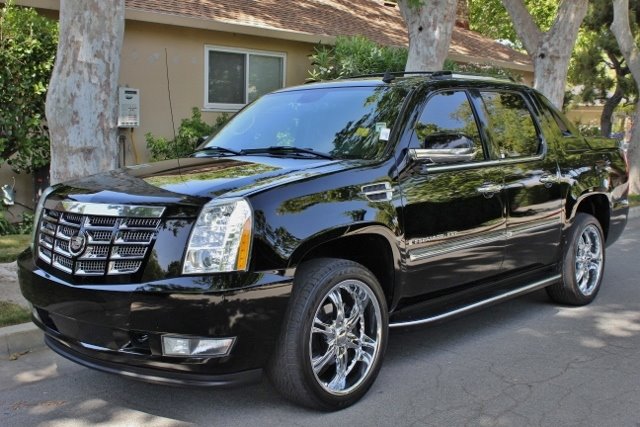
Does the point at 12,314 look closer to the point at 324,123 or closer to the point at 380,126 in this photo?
the point at 324,123

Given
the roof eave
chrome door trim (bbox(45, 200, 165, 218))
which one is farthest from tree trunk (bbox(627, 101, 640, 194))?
chrome door trim (bbox(45, 200, 165, 218))

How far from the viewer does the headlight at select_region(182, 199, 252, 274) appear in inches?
134

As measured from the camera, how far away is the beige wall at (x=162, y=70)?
11188mm

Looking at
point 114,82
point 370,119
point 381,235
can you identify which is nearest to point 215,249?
point 381,235

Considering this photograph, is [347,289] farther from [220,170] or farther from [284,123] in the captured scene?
[284,123]

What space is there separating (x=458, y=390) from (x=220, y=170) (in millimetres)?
2027

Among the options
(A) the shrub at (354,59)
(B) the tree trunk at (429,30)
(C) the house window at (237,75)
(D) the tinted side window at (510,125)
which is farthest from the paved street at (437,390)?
(C) the house window at (237,75)

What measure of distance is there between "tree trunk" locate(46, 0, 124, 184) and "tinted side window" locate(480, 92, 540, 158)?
10.4ft

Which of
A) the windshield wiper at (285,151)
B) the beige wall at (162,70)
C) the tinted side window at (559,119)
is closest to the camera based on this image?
the windshield wiper at (285,151)

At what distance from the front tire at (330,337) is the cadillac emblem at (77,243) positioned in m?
1.15

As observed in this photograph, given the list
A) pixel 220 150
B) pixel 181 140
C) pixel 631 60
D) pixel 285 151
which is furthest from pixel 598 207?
pixel 631 60

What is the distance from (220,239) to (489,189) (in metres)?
2.29

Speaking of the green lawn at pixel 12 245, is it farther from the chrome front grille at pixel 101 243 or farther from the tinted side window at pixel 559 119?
the tinted side window at pixel 559 119

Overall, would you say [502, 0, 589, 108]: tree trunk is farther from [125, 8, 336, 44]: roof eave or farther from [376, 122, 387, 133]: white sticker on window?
[376, 122, 387, 133]: white sticker on window
